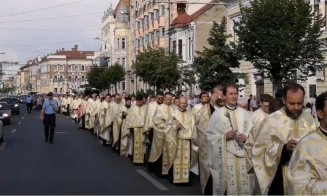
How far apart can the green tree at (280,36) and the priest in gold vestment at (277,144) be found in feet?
55.4

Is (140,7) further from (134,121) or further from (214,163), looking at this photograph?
(214,163)

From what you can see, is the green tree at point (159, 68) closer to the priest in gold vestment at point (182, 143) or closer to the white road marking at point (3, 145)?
the white road marking at point (3, 145)

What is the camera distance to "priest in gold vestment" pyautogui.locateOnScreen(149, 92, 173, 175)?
42.4 feet

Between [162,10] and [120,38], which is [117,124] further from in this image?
[120,38]

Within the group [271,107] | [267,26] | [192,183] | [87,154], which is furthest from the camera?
[267,26]

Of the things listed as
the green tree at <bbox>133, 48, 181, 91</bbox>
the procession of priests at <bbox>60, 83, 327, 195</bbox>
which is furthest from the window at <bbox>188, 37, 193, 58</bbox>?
the procession of priests at <bbox>60, 83, 327, 195</bbox>

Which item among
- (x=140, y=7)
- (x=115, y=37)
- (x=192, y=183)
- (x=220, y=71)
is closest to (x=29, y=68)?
(x=115, y=37)

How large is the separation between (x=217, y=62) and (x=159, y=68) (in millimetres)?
16612

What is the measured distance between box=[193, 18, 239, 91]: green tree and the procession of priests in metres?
9.80

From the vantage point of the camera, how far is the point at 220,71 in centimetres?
2762

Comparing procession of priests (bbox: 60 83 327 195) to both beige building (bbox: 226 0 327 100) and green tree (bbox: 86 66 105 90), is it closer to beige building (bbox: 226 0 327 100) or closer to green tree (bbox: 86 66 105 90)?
beige building (bbox: 226 0 327 100)

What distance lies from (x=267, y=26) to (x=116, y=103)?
658 cm

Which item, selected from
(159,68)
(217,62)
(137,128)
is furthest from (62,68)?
(137,128)

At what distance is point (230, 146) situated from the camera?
856 cm
